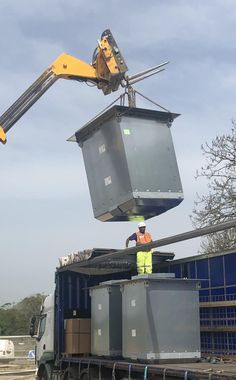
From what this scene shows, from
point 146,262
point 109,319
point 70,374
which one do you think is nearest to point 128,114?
point 146,262

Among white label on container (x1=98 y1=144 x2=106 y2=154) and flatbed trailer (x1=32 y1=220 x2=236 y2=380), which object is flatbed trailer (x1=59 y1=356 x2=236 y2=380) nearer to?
flatbed trailer (x1=32 y1=220 x2=236 y2=380)

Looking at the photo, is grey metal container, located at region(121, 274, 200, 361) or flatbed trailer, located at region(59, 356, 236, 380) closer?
flatbed trailer, located at region(59, 356, 236, 380)

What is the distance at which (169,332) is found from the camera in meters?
8.16

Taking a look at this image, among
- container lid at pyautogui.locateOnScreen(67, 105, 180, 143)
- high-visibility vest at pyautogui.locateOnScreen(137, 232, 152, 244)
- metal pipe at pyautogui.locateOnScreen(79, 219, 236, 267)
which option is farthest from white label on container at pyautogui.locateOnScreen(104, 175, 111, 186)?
high-visibility vest at pyautogui.locateOnScreen(137, 232, 152, 244)

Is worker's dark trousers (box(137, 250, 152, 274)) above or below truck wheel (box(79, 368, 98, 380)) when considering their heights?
above

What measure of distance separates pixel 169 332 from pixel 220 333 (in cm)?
113

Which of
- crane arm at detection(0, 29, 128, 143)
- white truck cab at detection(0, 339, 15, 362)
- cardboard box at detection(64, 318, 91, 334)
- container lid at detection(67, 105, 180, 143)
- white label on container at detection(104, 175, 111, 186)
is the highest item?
crane arm at detection(0, 29, 128, 143)

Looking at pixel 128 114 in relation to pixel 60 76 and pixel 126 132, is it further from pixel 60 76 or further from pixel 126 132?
pixel 60 76

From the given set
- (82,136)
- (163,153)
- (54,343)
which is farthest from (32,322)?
(163,153)

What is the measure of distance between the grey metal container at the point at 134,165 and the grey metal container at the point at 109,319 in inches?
46.0

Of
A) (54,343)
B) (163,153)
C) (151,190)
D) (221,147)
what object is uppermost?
(221,147)

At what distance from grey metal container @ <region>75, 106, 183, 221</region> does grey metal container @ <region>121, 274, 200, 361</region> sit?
118cm

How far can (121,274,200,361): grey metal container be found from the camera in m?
8.13

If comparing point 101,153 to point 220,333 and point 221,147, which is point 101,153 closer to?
point 220,333
